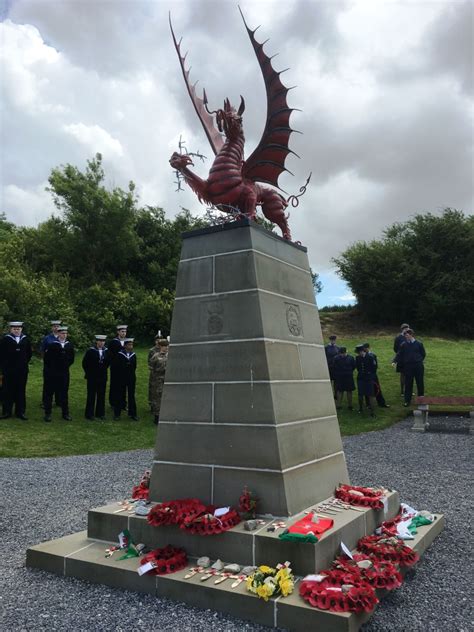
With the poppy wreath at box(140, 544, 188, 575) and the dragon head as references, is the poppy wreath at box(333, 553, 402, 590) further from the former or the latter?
the dragon head

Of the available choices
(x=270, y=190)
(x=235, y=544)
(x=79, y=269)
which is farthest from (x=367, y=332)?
(x=235, y=544)

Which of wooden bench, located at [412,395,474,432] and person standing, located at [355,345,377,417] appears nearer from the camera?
wooden bench, located at [412,395,474,432]

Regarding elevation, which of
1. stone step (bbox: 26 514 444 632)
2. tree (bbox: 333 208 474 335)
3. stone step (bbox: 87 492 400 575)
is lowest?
stone step (bbox: 26 514 444 632)

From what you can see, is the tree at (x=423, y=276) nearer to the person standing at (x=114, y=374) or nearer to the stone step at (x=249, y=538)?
the person standing at (x=114, y=374)

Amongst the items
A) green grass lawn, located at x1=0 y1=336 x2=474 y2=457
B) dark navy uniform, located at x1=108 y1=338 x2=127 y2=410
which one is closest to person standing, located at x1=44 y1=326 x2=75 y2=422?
green grass lawn, located at x1=0 y1=336 x2=474 y2=457

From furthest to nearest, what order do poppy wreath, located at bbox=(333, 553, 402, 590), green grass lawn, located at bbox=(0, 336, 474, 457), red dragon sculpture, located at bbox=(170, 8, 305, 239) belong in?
green grass lawn, located at bbox=(0, 336, 474, 457) < red dragon sculpture, located at bbox=(170, 8, 305, 239) < poppy wreath, located at bbox=(333, 553, 402, 590)

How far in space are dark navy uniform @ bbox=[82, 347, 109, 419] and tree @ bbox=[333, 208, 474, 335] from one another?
20.5 meters

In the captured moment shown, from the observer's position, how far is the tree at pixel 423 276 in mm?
27969

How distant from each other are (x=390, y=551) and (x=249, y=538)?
107 cm

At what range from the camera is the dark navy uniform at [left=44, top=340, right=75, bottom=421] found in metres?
10.9

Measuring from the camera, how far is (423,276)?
94.2ft

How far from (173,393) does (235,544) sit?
4.66 feet

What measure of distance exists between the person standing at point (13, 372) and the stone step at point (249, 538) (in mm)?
6938

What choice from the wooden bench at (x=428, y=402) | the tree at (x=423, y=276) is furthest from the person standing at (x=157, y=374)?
the tree at (x=423, y=276)
